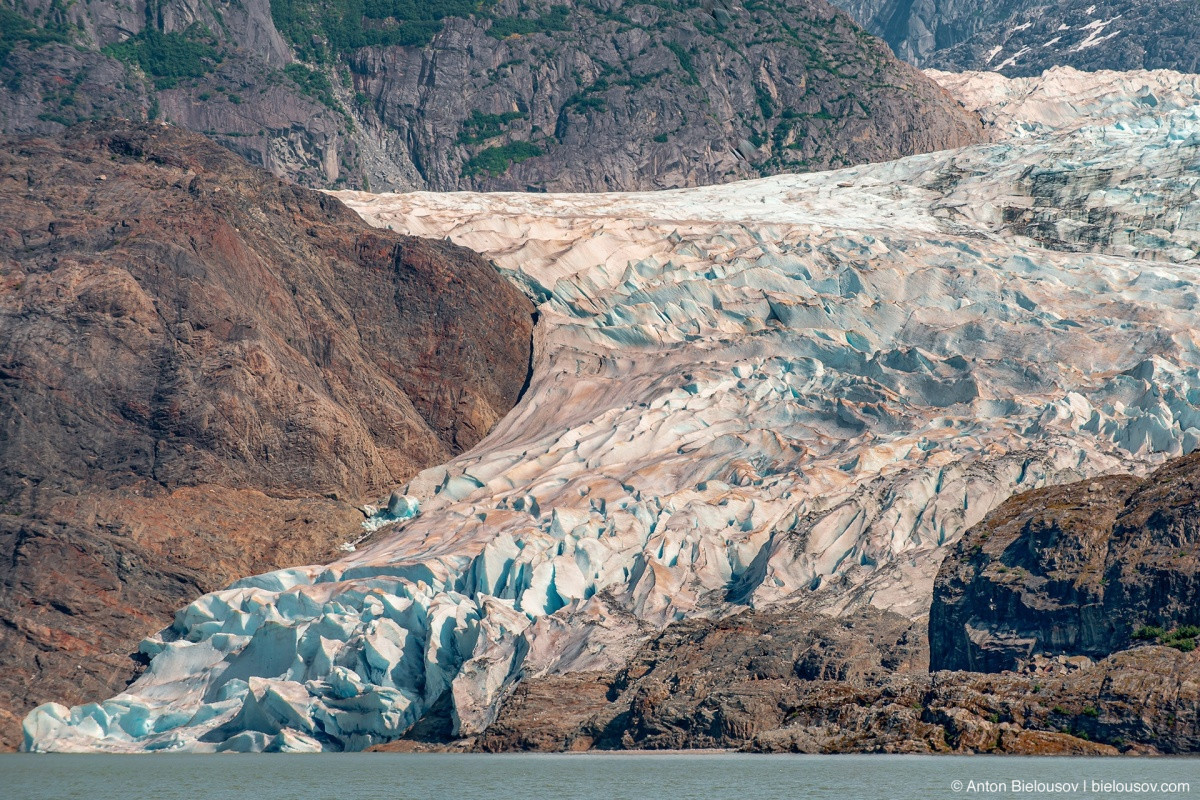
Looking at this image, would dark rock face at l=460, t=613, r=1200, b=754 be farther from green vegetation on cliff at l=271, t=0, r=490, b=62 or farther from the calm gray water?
green vegetation on cliff at l=271, t=0, r=490, b=62

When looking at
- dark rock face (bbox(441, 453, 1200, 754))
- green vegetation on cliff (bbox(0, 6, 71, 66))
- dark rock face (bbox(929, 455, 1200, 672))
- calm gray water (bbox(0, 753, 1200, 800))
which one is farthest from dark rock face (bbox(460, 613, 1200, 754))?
green vegetation on cliff (bbox(0, 6, 71, 66))

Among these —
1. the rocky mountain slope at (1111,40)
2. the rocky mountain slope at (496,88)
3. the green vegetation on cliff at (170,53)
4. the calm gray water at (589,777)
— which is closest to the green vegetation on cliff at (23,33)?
the rocky mountain slope at (496,88)

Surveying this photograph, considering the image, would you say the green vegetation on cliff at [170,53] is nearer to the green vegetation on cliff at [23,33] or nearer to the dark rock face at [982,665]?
the green vegetation on cliff at [23,33]

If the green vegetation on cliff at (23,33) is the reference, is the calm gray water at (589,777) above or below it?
below

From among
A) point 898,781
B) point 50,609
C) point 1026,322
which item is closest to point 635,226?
point 1026,322

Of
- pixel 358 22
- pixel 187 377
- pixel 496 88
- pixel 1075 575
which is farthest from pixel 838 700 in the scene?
pixel 358 22

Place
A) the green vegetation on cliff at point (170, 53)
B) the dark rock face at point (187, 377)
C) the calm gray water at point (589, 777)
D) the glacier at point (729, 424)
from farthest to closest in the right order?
1. the green vegetation on cliff at point (170, 53)
2. the dark rock face at point (187, 377)
3. the glacier at point (729, 424)
4. the calm gray water at point (589, 777)

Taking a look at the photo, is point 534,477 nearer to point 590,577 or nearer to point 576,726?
point 590,577
